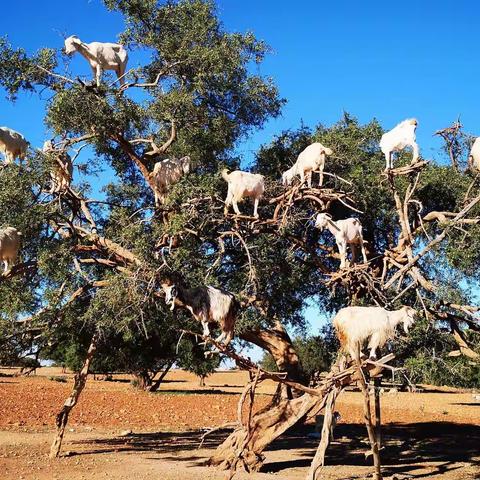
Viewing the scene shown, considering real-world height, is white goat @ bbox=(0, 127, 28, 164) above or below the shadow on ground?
above

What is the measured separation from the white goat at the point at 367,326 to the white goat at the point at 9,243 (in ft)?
17.9

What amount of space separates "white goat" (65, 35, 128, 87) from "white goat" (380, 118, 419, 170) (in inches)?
195

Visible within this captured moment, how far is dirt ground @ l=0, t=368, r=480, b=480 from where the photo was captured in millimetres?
12617

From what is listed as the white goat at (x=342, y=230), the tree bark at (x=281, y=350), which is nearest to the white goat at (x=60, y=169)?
the white goat at (x=342, y=230)

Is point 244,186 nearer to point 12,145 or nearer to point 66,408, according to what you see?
point 12,145

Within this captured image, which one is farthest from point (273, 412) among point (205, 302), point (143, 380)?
point (143, 380)

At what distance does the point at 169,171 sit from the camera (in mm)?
12469

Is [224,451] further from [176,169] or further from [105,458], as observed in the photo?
[176,169]

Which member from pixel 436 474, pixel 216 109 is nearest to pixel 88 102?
pixel 216 109

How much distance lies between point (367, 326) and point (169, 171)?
16.2ft

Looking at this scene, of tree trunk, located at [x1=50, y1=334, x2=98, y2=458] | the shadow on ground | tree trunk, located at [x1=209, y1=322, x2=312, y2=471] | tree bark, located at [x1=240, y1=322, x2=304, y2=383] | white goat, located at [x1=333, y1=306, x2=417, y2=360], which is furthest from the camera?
the shadow on ground

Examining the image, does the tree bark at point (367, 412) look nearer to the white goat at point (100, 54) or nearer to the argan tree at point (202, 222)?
the argan tree at point (202, 222)

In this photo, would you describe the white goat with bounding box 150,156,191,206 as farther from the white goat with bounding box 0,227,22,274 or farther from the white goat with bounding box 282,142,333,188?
the white goat with bounding box 0,227,22,274

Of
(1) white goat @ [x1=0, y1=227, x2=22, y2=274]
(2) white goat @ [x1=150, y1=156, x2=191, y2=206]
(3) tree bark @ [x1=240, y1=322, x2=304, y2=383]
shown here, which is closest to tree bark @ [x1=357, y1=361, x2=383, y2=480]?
(3) tree bark @ [x1=240, y1=322, x2=304, y2=383]
